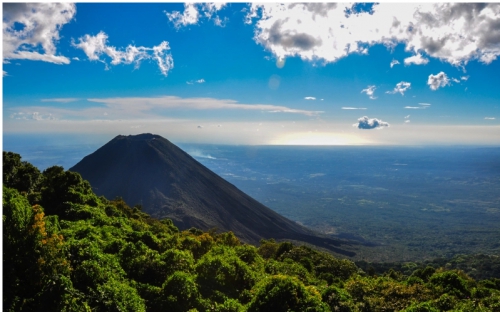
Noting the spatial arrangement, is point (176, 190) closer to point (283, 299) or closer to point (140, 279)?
point (140, 279)

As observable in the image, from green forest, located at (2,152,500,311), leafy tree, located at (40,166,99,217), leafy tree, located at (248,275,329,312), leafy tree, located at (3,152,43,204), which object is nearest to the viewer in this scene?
green forest, located at (2,152,500,311)

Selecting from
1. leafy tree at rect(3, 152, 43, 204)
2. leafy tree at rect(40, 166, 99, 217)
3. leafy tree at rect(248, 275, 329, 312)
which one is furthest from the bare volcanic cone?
leafy tree at rect(248, 275, 329, 312)

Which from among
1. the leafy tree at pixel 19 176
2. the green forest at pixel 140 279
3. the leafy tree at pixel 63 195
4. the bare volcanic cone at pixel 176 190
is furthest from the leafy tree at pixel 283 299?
the bare volcanic cone at pixel 176 190

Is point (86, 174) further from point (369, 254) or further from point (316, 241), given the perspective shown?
point (369, 254)

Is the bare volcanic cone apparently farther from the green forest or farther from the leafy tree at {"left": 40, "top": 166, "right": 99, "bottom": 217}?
the green forest

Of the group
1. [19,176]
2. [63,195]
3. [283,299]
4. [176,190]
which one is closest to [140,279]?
[283,299]

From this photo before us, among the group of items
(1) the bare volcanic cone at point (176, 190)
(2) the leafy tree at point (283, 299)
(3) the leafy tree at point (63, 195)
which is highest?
(3) the leafy tree at point (63, 195)

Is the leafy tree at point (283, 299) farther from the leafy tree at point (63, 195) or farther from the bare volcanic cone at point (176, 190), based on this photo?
the bare volcanic cone at point (176, 190)

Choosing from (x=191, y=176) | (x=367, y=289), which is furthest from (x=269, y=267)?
(x=191, y=176)

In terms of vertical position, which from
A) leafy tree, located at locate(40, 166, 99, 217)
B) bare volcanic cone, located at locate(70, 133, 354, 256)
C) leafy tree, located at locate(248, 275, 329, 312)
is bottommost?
bare volcanic cone, located at locate(70, 133, 354, 256)
